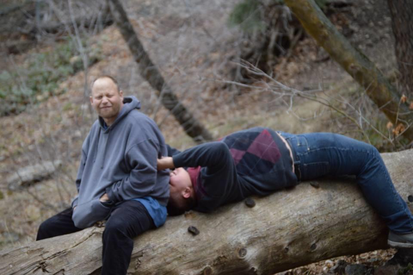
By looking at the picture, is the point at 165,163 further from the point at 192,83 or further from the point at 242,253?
→ the point at 192,83

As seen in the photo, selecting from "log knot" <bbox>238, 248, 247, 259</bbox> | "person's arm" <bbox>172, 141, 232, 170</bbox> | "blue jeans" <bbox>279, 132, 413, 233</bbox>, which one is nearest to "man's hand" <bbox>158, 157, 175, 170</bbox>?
"person's arm" <bbox>172, 141, 232, 170</bbox>

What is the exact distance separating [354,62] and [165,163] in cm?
314

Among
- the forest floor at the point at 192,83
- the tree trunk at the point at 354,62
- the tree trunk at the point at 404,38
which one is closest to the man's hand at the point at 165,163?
the tree trunk at the point at 354,62

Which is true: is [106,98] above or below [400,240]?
above

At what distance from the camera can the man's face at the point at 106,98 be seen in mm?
3580

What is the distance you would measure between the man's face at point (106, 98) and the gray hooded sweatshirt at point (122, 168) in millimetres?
69

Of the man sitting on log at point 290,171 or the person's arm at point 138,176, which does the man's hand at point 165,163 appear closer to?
the person's arm at point 138,176

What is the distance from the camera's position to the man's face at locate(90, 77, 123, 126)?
3.58m

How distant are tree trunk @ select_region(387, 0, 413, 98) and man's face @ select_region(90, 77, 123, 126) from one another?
415 centimetres

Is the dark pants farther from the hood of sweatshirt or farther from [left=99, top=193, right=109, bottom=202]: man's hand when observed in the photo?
the hood of sweatshirt

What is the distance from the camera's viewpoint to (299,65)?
37.5ft

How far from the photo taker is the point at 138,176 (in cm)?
338

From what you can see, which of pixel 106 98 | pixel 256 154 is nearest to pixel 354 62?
pixel 256 154

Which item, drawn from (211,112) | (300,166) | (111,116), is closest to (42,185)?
(211,112)
